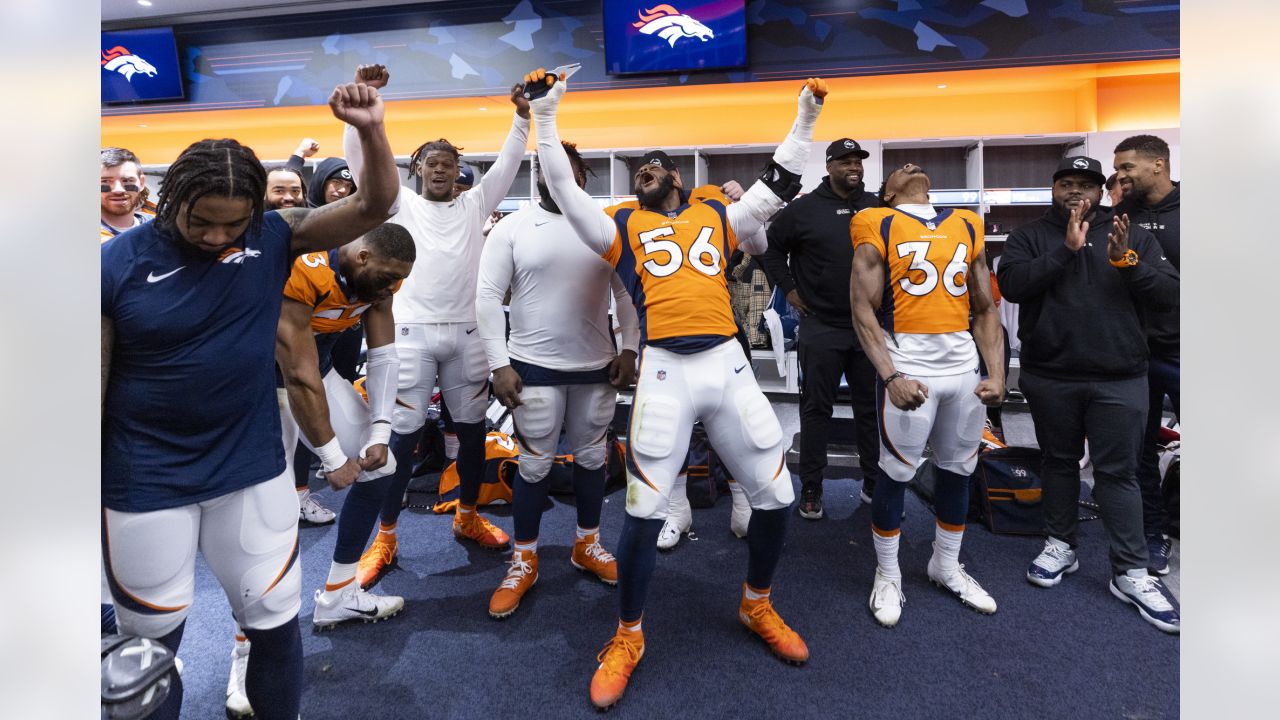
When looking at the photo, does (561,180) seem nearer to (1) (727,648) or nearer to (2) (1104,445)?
(1) (727,648)

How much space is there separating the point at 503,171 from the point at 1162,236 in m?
2.88

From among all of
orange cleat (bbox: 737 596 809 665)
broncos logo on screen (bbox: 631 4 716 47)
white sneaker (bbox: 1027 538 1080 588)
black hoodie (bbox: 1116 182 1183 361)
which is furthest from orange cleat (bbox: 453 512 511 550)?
broncos logo on screen (bbox: 631 4 716 47)

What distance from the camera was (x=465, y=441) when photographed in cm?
305

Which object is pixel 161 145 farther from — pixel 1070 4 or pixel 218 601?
pixel 1070 4

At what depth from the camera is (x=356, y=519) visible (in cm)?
→ 240

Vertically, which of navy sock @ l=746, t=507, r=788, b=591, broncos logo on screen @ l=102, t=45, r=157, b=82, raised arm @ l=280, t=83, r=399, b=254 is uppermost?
broncos logo on screen @ l=102, t=45, r=157, b=82

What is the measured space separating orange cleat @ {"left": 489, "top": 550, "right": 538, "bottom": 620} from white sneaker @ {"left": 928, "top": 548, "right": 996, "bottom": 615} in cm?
168

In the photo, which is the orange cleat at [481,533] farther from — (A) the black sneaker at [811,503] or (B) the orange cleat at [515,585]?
(A) the black sneaker at [811,503]

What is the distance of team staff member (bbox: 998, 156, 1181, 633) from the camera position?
2.53 meters

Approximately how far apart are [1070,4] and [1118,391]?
4.16 meters

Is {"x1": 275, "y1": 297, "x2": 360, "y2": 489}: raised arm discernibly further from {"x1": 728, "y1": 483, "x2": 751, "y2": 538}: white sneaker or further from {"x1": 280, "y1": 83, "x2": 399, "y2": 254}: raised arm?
{"x1": 728, "y1": 483, "x2": 751, "y2": 538}: white sneaker

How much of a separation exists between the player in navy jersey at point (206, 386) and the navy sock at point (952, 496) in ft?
7.58

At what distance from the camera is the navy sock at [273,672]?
A: 1.51m

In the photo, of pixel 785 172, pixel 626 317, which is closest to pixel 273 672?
pixel 626 317
